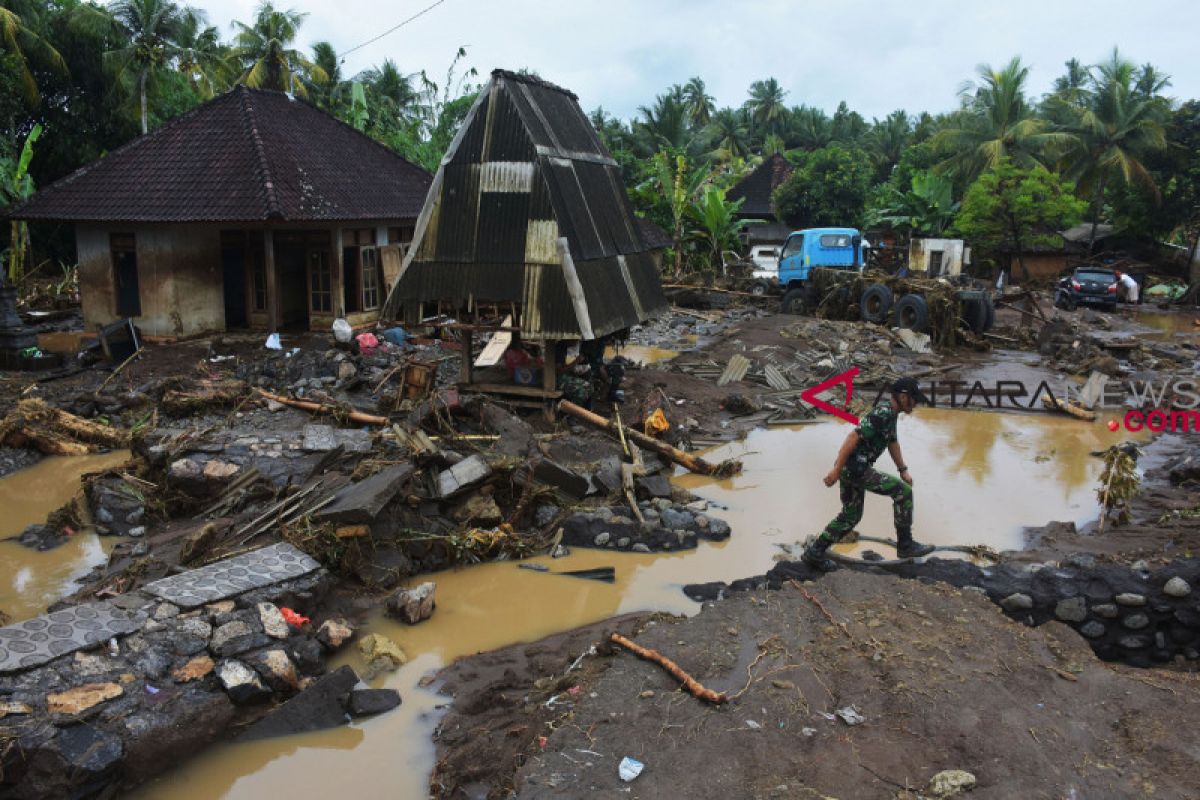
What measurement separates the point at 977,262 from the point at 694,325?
15875mm

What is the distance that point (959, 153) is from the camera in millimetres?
36406

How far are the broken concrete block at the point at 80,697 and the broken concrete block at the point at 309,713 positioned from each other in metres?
0.95

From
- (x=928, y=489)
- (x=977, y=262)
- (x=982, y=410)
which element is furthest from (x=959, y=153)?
(x=928, y=489)

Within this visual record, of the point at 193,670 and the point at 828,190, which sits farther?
the point at 828,190

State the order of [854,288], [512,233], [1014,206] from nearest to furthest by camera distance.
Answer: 1. [512,233]
2. [854,288]
3. [1014,206]

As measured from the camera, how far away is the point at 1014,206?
96.1 feet

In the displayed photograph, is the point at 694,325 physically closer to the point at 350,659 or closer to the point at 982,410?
the point at 982,410

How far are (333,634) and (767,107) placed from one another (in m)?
63.0

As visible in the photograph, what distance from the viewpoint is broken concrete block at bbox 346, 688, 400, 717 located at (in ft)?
21.3

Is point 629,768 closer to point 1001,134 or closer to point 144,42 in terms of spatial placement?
point 144,42

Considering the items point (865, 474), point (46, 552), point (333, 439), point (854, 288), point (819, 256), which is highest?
point (819, 256)

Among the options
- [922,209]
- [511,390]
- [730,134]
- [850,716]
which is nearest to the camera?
[850,716]

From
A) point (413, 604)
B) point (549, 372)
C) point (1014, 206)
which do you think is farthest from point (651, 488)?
point (1014, 206)

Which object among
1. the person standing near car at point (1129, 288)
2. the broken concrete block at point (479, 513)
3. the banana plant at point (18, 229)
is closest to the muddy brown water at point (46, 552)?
the broken concrete block at point (479, 513)
